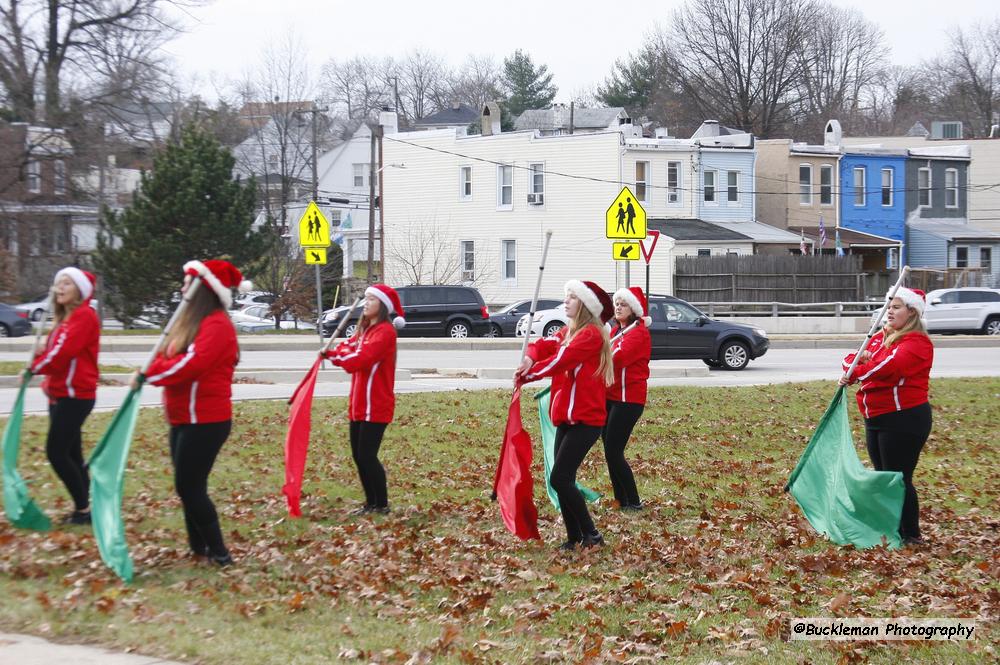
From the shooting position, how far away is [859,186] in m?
55.1

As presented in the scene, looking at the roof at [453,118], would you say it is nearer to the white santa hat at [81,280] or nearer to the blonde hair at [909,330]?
the white santa hat at [81,280]

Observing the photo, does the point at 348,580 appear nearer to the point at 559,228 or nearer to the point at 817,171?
the point at 559,228

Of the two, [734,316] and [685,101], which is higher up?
[685,101]

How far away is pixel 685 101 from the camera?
259ft

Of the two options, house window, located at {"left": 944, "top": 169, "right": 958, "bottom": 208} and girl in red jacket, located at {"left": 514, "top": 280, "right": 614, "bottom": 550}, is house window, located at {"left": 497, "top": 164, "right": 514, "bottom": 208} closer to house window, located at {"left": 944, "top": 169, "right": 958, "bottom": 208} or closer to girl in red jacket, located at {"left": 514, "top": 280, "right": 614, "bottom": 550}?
house window, located at {"left": 944, "top": 169, "right": 958, "bottom": 208}

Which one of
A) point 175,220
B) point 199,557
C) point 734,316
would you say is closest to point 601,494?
point 199,557

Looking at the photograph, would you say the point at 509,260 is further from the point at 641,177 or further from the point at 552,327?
the point at 552,327

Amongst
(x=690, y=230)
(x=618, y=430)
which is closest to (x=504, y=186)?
(x=690, y=230)

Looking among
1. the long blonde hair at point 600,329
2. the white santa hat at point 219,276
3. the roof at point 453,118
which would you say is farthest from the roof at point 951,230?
the white santa hat at point 219,276

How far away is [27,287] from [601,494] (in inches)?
1542

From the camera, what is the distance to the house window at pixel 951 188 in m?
58.2

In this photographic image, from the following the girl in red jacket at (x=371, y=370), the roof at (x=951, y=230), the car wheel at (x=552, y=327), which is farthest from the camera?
the roof at (x=951, y=230)

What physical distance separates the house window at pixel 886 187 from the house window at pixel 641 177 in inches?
542

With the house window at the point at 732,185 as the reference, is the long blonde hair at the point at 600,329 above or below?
below
